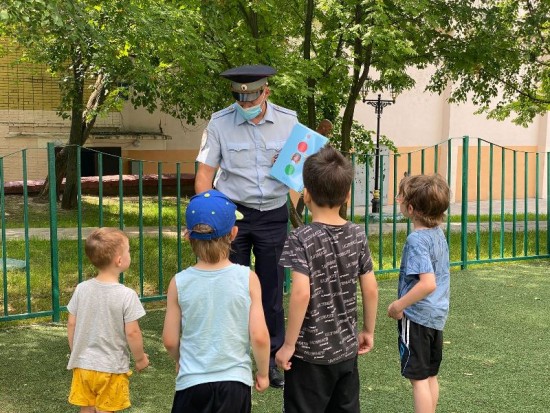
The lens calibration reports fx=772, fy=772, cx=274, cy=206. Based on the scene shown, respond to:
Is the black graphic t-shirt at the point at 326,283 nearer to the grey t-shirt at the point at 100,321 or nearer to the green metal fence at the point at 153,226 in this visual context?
the grey t-shirt at the point at 100,321

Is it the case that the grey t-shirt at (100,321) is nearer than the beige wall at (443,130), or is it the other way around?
the grey t-shirt at (100,321)

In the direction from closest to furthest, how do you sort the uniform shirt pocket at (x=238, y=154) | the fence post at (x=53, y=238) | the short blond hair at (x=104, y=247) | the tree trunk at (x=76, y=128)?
the short blond hair at (x=104, y=247), the uniform shirt pocket at (x=238, y=154), the fence post at (x=53, y=238), the tree trunk at (x=76, y=128)

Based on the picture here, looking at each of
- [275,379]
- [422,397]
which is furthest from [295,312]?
[275,379]

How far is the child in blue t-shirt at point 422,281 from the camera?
11.4ft

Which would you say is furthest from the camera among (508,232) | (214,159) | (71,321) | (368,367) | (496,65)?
(508,232)

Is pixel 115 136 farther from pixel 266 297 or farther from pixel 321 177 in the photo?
pixel 321 177

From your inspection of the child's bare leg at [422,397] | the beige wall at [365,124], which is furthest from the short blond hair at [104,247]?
the beige wall at [365,124]

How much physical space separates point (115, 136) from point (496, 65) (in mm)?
11691

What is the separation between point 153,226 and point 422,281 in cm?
1036

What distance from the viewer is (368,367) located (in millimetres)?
5023

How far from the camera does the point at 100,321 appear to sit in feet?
10.4

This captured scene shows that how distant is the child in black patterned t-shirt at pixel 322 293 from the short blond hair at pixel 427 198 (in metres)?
0.59

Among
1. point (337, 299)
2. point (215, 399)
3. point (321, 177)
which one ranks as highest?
point (321, 177)

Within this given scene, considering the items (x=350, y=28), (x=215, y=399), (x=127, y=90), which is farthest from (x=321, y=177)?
(x=127, y=90)
